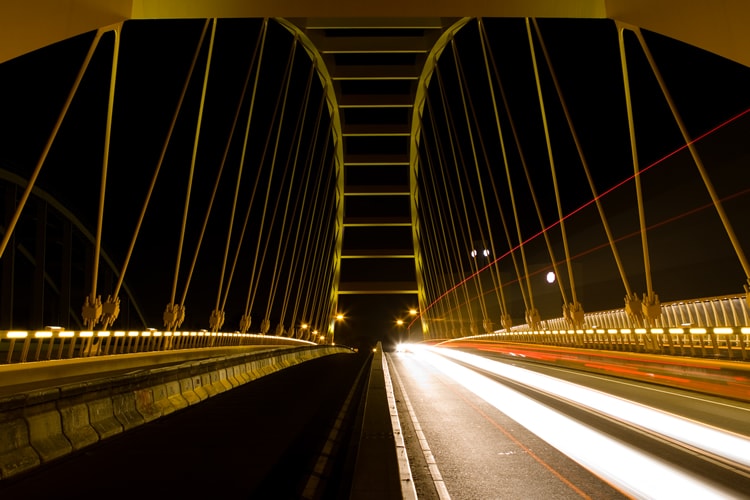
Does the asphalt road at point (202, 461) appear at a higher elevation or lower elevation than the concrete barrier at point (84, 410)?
lower

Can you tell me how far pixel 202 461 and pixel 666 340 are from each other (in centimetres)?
1369

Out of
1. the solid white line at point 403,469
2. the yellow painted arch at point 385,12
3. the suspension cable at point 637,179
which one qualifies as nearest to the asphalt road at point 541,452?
the solid white line at point 403,469

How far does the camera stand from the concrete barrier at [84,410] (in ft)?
16.7

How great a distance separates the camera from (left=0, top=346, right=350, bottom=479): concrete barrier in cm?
510

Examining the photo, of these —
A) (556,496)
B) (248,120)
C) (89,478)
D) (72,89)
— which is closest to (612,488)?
(556,496)

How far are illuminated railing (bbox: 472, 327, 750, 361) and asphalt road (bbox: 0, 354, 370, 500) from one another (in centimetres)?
717

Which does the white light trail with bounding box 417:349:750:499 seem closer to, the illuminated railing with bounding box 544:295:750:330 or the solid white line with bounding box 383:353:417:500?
the solid white line with bounding box 383:353:417:500

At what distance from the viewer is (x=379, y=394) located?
35.7 ft

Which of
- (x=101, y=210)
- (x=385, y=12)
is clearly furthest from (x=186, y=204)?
(x=385, y=12)

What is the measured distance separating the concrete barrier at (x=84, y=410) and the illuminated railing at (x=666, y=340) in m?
9.07

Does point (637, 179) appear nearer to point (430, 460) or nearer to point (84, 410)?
point (430, 460)

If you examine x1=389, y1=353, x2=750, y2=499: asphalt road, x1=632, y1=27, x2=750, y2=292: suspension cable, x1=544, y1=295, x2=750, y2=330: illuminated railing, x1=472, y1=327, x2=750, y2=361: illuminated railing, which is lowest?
x1=389, y1=353, x2=750, y2=499: asphalt road

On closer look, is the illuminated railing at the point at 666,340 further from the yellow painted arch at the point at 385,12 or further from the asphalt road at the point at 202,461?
the asphalt road at the point at 202,461

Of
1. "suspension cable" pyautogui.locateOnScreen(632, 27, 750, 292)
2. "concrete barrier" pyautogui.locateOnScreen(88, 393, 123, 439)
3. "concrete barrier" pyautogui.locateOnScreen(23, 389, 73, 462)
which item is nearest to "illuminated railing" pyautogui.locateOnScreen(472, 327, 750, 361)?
"suspension cable" pyautogui.locateOnScreen(632, 27, 750, 292)
